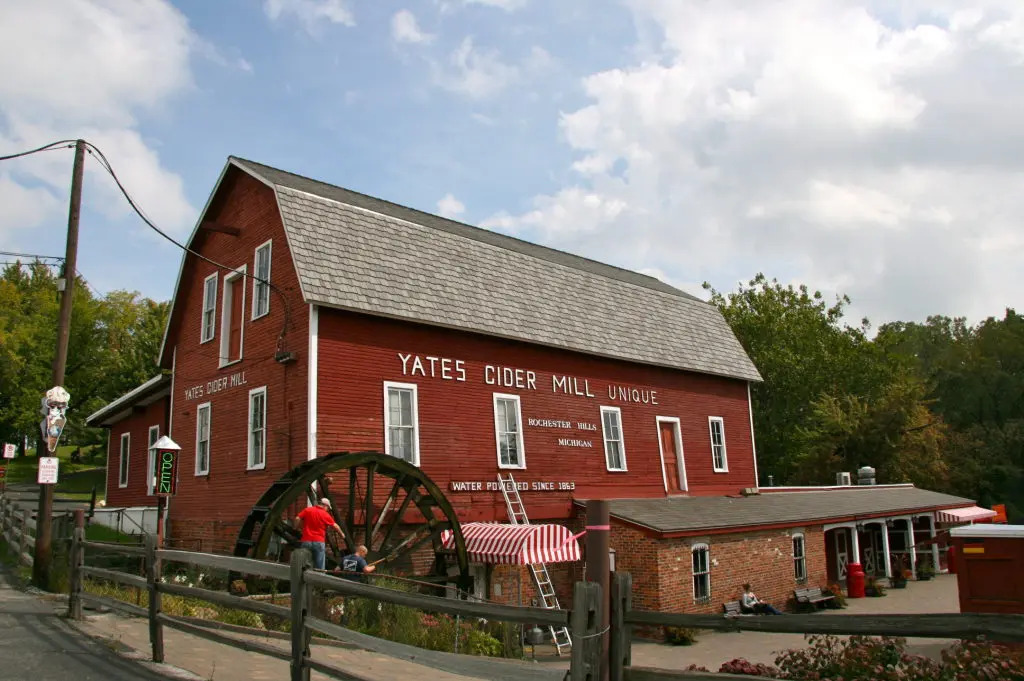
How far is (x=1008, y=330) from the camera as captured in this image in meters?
62.1

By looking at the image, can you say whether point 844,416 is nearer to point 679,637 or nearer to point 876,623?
point 679,637

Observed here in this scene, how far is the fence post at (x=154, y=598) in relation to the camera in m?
8.02

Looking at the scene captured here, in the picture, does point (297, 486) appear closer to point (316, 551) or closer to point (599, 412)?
point (316, 551)

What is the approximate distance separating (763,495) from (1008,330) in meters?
46.0

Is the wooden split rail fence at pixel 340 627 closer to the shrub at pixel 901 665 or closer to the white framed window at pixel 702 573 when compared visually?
the shrub at pixel 901 665

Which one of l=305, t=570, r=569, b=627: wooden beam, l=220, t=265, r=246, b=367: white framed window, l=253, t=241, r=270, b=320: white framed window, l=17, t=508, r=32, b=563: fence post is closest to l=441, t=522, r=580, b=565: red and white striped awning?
l=253, t=241, r=270, b=320: white framed window

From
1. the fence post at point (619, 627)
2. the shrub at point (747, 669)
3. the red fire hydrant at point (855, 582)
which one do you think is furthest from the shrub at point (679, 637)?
the fence post at point (619, 627)

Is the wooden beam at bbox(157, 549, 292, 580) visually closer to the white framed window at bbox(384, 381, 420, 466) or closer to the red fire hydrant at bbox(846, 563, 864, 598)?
the white framed window at bbox(384, 381, 420, 466)

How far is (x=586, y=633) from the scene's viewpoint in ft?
15.2

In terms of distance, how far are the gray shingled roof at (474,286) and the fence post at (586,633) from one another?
38.0ft

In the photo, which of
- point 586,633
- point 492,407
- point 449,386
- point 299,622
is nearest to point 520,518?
point 492,407

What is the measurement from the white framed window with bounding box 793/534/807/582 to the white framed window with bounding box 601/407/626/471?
6.13 metres

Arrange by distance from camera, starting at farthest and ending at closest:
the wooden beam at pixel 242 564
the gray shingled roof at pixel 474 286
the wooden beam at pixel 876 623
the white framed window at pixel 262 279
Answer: the white framed window at pixel 262 279 → the gray shingled roof at pixel 474 286 → the wooden beam at pixel 242 564 → the wooden beam at pixel 876 623

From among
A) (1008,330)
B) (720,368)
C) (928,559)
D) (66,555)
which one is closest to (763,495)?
(720,368)
